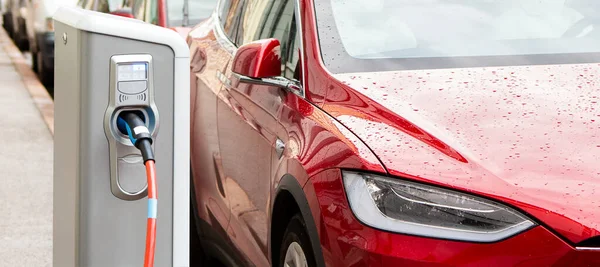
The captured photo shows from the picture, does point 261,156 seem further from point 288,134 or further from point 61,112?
point 61,112

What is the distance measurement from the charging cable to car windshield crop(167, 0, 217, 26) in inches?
232

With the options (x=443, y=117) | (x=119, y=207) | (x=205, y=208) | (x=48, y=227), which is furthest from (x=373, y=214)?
(x=48, y=227)

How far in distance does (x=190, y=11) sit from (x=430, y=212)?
6230mm

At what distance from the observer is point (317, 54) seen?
13.5 feet

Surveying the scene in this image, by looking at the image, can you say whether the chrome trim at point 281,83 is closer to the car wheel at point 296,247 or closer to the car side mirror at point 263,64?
the car side mirror at point 263,64

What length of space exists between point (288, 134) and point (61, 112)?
0.81 m

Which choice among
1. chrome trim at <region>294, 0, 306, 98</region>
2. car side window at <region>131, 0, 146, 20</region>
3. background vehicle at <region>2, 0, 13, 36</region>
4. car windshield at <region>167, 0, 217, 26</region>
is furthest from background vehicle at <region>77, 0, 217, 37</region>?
background vehicle at <region>2, 0, 13, 36</region>

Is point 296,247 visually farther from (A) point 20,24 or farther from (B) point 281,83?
(A) point 20,24

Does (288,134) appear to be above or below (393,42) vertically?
below

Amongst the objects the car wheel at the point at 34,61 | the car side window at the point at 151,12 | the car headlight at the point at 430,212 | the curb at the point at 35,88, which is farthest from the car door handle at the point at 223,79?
the car wheel at the point at 34,61

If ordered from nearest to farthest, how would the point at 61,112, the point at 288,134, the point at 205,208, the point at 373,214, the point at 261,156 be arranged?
the point at 373,214 < the point at 61,112 < the point at 288,134 < the point at 261,156 < the point at 205,208

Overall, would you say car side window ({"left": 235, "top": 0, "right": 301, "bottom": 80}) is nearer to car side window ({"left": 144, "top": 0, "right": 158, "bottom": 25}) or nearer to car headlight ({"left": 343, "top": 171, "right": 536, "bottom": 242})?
car headlight ({"left": 343, "top": 171, "right": 536, "bottom": 242})

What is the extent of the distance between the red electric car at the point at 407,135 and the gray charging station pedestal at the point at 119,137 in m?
0.46

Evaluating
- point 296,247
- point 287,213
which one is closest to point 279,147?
point 287,213
